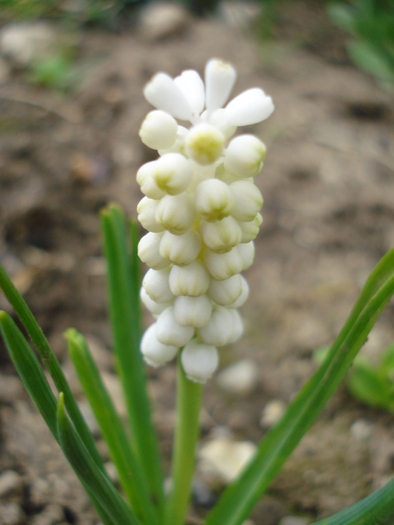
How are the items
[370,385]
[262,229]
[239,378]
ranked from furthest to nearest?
[262,229], [239,378], [370,385]

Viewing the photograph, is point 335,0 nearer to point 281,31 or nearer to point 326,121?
point 281,31

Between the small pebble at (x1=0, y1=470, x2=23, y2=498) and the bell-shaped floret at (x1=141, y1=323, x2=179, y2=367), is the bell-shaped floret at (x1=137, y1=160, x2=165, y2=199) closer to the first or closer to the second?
the bell-shaped floret at (x1=141, y1=323, x2=179, y2=367)

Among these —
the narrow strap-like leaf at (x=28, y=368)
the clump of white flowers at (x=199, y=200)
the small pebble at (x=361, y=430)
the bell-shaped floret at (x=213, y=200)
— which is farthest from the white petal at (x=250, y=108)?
the small pebble at (x=361, y=430)

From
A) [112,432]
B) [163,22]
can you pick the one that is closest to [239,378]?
[112,432]

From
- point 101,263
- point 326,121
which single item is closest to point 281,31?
point 326,121

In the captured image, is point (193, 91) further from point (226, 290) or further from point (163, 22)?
point (163, 22)
